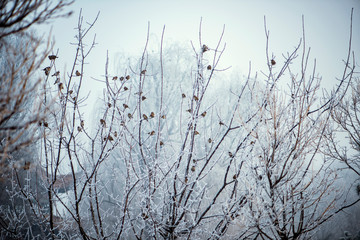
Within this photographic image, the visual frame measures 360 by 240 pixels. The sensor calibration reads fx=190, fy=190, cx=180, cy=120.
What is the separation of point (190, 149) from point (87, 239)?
4.13 ft

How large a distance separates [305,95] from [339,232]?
38.9ft

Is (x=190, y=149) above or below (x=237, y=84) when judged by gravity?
below

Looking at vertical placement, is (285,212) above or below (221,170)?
below

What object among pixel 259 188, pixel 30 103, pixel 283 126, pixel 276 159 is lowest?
pixel 259 188

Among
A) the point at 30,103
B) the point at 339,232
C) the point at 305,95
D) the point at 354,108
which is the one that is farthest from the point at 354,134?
the point at 30,103

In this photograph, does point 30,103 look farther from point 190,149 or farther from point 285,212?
point 285,212

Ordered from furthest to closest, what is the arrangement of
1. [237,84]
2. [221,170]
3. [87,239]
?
[237,84]
[221,170]
[87,239]

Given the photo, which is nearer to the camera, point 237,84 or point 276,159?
point 276,159

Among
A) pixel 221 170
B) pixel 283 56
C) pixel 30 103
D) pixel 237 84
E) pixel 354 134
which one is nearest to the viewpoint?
pixel 283 56

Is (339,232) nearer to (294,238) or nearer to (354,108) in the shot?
(354,108)

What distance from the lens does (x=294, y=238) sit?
1.90m

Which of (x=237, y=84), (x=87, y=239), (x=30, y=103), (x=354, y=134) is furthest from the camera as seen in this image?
(x=237, y=84)

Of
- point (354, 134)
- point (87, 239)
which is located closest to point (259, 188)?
point (87, 239)

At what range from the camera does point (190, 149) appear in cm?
191
